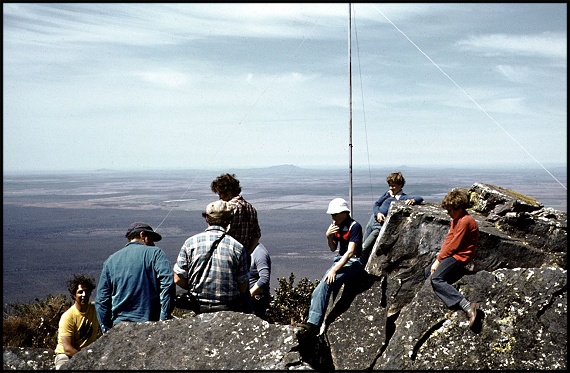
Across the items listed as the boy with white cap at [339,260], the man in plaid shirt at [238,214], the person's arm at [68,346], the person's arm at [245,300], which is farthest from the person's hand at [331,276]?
the person's arm at [68,346]

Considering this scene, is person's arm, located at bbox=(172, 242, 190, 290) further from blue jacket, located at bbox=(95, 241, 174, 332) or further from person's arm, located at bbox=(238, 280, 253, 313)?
person's arm, located at bbox=(238, 280, 253, 313)

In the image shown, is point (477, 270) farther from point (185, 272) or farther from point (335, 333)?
point (185, 272)

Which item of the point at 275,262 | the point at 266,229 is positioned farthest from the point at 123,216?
the point at 275,262

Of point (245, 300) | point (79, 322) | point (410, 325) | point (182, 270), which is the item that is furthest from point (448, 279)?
point (79, 322)

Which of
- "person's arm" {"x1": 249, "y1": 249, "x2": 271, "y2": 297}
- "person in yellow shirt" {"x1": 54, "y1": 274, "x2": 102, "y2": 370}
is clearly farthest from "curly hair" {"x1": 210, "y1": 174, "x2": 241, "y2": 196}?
"person in yellow shirt" {"x1": 54, "y1": 274, "x2": 102, "y2": 370}

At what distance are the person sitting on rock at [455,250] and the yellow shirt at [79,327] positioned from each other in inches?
173

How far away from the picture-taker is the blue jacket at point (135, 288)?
21.8 feet

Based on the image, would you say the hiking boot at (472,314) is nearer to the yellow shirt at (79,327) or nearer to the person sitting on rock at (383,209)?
the person sitting on rock at (383,209)

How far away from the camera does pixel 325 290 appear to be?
8203 millimetres

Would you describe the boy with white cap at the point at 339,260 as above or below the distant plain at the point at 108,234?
above

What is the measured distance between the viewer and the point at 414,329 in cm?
694

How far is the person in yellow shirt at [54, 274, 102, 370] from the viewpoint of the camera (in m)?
6.74

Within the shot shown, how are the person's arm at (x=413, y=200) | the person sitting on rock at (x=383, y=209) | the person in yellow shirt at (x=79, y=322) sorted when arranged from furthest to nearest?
the person sitting on rock at (x=383, y=209) → the person's arm at (x=413, y=200) → the person in yellow shirt at (x=79, y=322)

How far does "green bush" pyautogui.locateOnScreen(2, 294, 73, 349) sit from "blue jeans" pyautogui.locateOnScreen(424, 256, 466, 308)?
7254 mm
